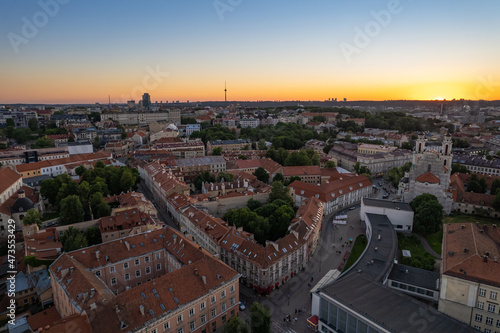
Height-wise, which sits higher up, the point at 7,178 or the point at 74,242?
the point at 7,178

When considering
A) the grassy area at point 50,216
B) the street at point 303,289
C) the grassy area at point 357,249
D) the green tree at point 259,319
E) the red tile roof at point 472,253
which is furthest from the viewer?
the grassy area at point 50,216

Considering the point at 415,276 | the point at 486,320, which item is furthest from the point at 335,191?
the point at 486,320

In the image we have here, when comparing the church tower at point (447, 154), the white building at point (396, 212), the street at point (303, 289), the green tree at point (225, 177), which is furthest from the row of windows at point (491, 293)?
the green tree at point (225, 177)

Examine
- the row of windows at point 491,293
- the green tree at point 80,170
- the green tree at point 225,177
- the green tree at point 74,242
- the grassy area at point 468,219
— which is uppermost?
the green tree at point 80,170

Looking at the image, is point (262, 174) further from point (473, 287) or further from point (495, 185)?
point (473, 287)

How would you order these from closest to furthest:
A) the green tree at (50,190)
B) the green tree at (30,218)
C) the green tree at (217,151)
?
the green tree at (30,218), the green tree at (50,190), the green tree at (217,151)

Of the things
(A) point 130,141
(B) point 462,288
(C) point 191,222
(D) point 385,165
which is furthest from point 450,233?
(A) point 130,141

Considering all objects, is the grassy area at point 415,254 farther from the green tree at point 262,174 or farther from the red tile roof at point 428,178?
the green tree at point 262,174

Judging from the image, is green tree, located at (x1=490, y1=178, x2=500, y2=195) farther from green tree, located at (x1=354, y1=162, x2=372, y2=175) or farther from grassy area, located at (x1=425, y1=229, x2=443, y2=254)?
green tree, located at (x1=354, y1=162, x2=372, y2=175)
